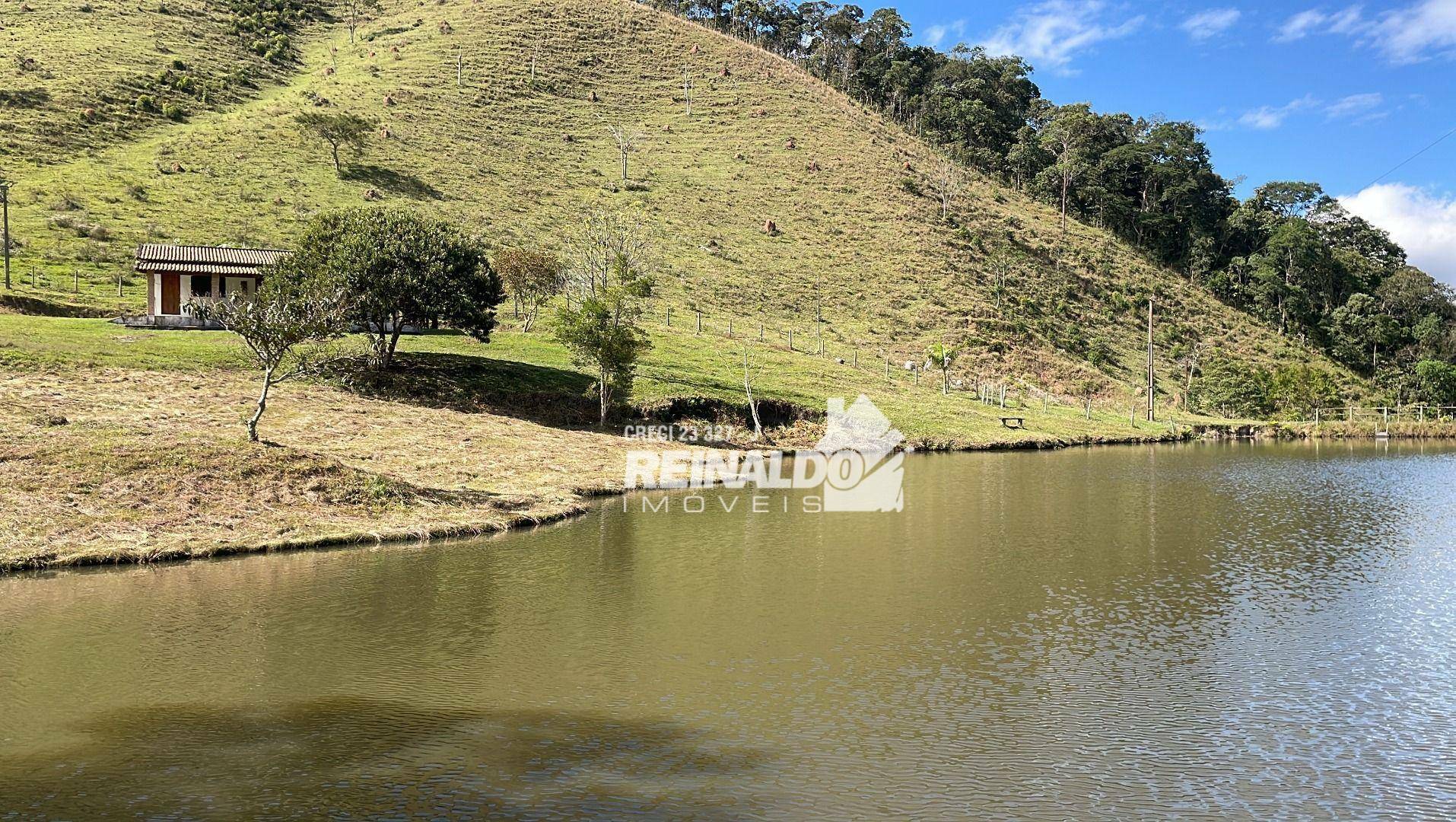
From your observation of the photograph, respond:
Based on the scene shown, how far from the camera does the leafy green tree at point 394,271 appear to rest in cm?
4491

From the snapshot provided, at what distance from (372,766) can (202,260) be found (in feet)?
179

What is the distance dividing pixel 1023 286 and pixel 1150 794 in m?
94.5

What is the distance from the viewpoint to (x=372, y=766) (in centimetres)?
1202

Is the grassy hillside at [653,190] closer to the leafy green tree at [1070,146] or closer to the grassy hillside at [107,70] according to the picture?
the grassy hillside at [107,70]

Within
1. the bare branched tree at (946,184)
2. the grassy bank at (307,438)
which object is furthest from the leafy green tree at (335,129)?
the bare branched tree at (946,184)

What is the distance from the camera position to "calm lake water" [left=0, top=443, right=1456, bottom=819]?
11.4 metres

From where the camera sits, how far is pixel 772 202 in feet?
345

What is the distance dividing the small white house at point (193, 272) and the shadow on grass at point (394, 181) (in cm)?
3047

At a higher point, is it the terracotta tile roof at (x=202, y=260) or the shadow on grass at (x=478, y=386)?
the terracotta tile roof at (x=202, y=260)

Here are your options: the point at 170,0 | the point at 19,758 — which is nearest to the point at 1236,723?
the point at 19,758

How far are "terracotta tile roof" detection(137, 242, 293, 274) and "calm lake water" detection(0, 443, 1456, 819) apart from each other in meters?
39.9

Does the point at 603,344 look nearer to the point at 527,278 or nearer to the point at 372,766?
the point at 527,278

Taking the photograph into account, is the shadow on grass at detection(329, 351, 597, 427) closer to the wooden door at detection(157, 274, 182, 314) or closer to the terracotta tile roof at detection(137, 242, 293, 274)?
the terracotta tile roof at detection(137, 242, 293, 274)

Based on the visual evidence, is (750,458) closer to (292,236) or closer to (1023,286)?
(292,236)
